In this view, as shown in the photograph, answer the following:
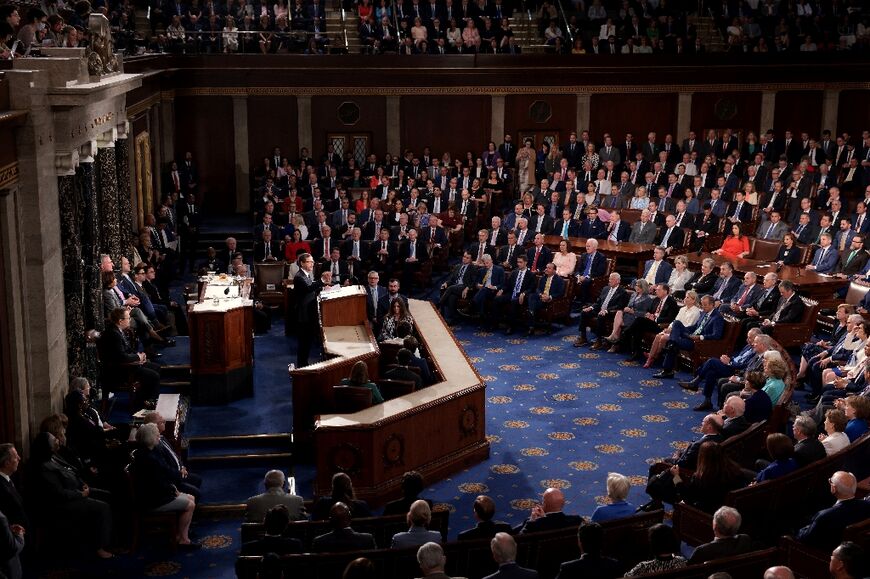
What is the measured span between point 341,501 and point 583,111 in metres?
17.3

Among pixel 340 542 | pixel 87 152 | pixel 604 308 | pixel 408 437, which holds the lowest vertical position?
pixel 408 437

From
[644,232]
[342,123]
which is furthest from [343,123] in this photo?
[644,232]

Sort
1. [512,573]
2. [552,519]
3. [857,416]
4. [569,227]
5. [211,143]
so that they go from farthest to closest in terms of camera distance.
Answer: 1. [211,143]
2. [569,227]
3. [857,416]
4. [552,519]
5. [512,573]

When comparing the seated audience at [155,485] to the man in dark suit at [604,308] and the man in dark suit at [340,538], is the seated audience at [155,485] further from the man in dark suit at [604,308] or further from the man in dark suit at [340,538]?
the man in dark suit at [604,308]

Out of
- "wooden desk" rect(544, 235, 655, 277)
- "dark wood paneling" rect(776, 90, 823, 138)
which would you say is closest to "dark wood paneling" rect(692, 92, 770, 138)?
"dark wood paneling" rect(776, 90, 823, 138)

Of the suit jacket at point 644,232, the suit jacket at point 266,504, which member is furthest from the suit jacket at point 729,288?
the suit jacket at point 266,504

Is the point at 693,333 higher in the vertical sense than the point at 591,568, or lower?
lower

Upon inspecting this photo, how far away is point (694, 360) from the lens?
44.1 feet

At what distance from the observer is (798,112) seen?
80.2 ft

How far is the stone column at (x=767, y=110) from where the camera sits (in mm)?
24203

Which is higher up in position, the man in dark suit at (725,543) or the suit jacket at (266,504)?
the man in dark suit at (725,543)

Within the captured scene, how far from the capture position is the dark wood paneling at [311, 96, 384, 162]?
23.5 m

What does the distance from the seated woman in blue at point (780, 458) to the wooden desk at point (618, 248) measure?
8797 millimetres

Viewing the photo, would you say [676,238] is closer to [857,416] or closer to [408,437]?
[857,416]
